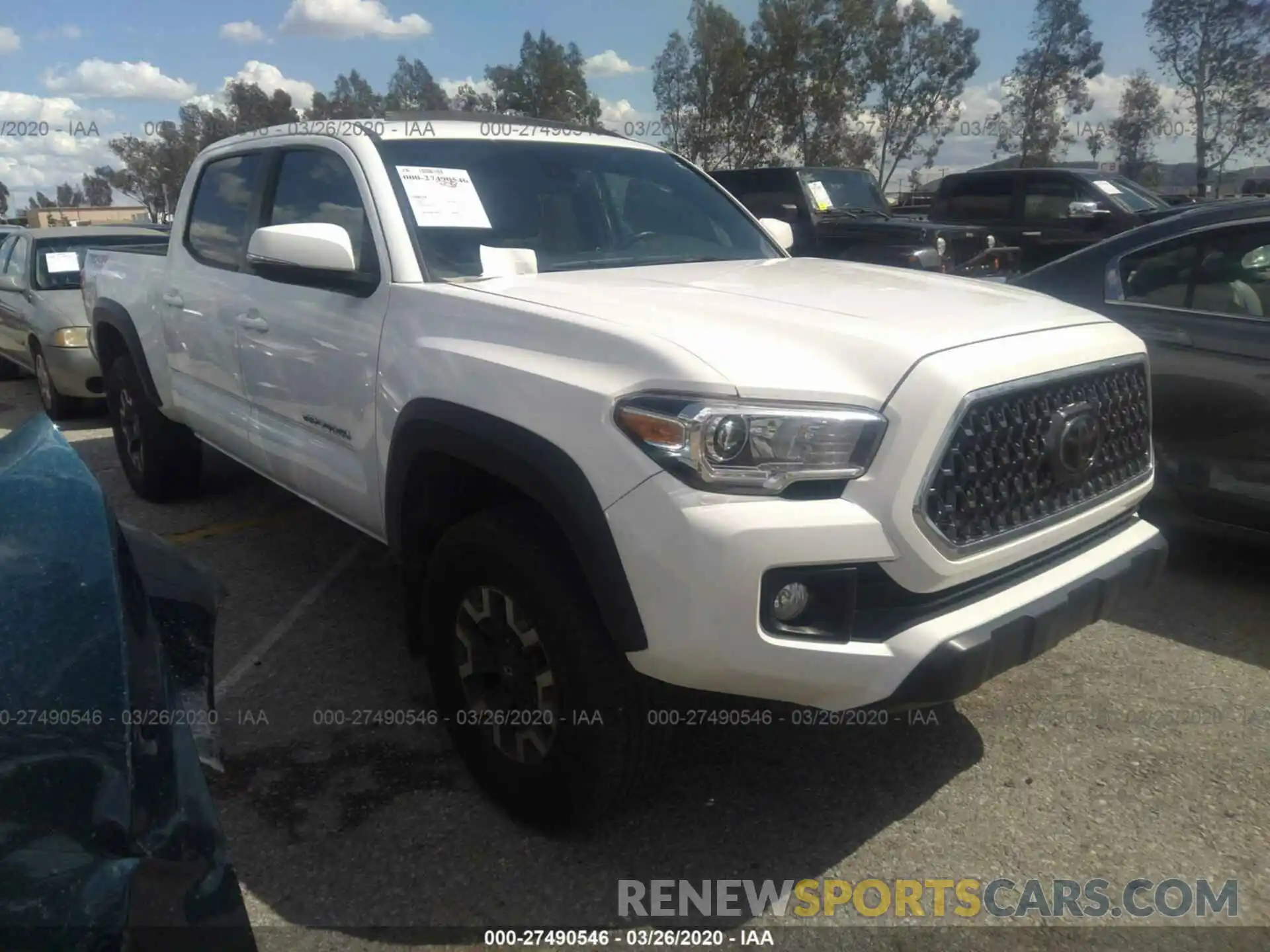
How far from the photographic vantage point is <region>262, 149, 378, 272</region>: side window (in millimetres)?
3309

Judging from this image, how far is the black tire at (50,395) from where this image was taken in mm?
8328

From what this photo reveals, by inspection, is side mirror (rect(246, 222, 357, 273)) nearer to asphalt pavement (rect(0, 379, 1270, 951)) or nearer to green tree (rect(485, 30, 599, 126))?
asphalt pavement (rect(0, 379, 1270, 951))

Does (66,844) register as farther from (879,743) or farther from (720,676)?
(879,743)

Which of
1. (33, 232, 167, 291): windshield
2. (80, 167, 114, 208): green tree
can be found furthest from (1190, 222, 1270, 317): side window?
(80, 167, 114, 208): green tree

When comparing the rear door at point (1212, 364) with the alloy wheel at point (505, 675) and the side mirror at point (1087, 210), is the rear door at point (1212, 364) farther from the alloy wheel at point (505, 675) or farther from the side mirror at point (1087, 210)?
the side mirror at point (1087, 210)

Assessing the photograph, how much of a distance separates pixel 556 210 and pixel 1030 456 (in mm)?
1867

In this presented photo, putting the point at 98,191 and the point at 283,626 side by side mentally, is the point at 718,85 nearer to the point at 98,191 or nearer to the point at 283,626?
the point at 283,626

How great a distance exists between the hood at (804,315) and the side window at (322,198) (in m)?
0.57

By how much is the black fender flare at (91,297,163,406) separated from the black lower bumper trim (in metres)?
4.23

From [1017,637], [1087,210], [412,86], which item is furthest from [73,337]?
[412,86]

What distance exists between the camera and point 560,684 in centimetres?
244

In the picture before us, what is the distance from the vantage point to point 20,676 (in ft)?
4.88

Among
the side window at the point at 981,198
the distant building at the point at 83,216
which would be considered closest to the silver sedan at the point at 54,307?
the side window at the point at 981,198

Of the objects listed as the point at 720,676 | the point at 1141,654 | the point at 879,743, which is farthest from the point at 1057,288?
the point at 720,676
